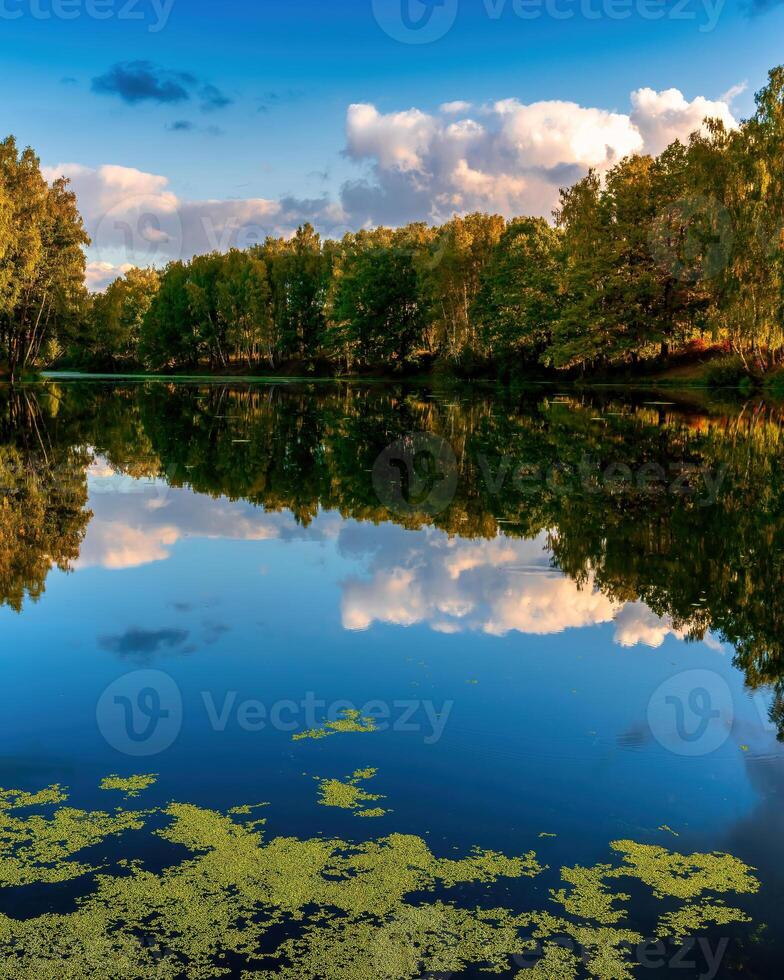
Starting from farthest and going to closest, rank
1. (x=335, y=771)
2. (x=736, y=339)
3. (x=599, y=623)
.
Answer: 1. (x=736, y=339)
2. (x=599, y=623)
3. (x=335, y=771)

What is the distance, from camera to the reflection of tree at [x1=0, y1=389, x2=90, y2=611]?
11852 millimetres

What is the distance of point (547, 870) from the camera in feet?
16.4

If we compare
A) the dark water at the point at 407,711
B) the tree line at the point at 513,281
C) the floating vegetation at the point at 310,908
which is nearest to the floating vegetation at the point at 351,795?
the dark water at the point at 407,711

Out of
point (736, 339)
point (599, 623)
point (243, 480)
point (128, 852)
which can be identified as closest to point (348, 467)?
point (243, 480)

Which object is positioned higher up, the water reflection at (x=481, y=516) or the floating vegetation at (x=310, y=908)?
the water reflection at (x=481, y=516)

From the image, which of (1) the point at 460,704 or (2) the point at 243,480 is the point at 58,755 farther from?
(2) the point at 243,480

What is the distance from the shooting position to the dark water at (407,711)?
14.7ft

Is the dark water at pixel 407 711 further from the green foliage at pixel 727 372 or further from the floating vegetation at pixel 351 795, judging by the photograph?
the green foliage at pixel 727 372

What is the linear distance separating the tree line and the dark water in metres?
36.7

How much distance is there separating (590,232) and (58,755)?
65.3m

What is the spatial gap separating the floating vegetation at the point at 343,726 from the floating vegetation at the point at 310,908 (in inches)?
53.2

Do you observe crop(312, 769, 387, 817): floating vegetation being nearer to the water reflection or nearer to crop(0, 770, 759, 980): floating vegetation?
crop(0, 770, 759, 980): floating vegetation

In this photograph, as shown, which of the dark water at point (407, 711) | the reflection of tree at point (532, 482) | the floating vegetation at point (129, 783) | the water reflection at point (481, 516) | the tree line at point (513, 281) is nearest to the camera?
the dark water at point (407, 711)

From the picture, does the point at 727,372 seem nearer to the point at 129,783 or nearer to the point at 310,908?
the point at 129,783
